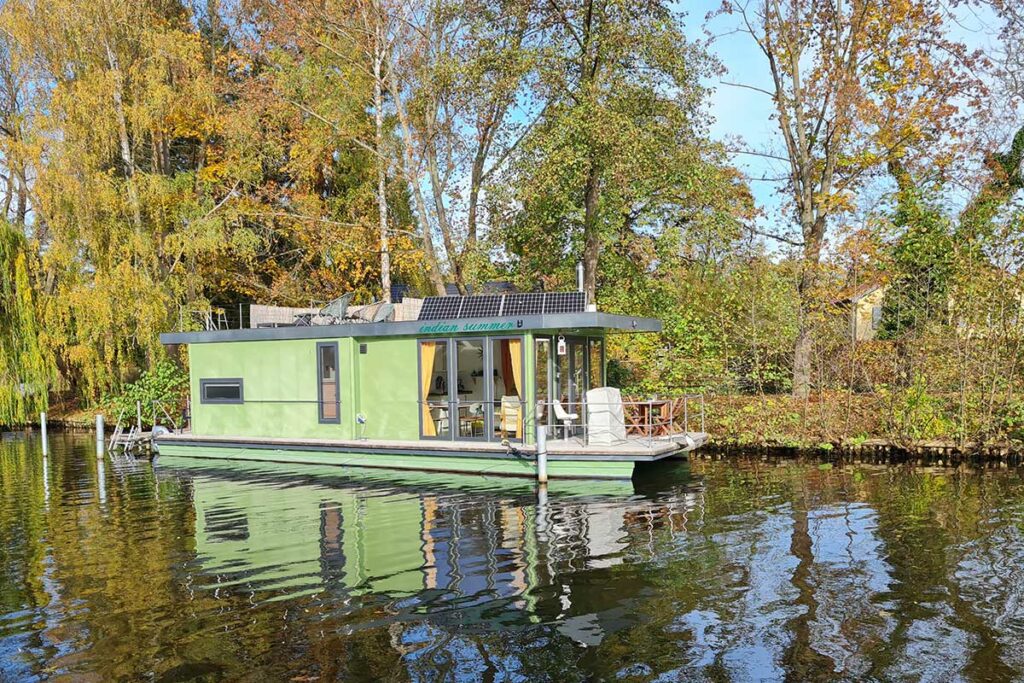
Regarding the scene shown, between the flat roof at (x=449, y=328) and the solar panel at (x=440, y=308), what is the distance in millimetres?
302

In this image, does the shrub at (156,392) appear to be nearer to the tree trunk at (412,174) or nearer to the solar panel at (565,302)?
the tree trunk at (412,174)

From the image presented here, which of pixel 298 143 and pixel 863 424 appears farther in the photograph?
pixel 298 143

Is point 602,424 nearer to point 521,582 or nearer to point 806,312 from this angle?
point 521,582

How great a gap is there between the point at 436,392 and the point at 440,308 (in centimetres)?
158

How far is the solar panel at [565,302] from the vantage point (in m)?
14.6

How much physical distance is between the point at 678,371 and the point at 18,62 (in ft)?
66.1

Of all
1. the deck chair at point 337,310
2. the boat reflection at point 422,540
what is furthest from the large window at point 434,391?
the deck chair at point 337,310

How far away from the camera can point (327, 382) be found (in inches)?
659

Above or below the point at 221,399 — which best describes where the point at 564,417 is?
below

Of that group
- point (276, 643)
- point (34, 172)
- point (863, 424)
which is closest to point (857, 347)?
point (863, 424)

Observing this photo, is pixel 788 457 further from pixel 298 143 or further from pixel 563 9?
pixel 298 143

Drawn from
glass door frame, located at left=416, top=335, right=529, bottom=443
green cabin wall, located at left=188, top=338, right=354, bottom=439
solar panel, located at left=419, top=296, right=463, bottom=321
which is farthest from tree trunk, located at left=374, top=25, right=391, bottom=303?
glass door frame, located at left=416, top=335, right=529, bottom=443

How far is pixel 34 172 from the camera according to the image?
931 inches

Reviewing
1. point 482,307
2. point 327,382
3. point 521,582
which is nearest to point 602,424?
point 482,307
